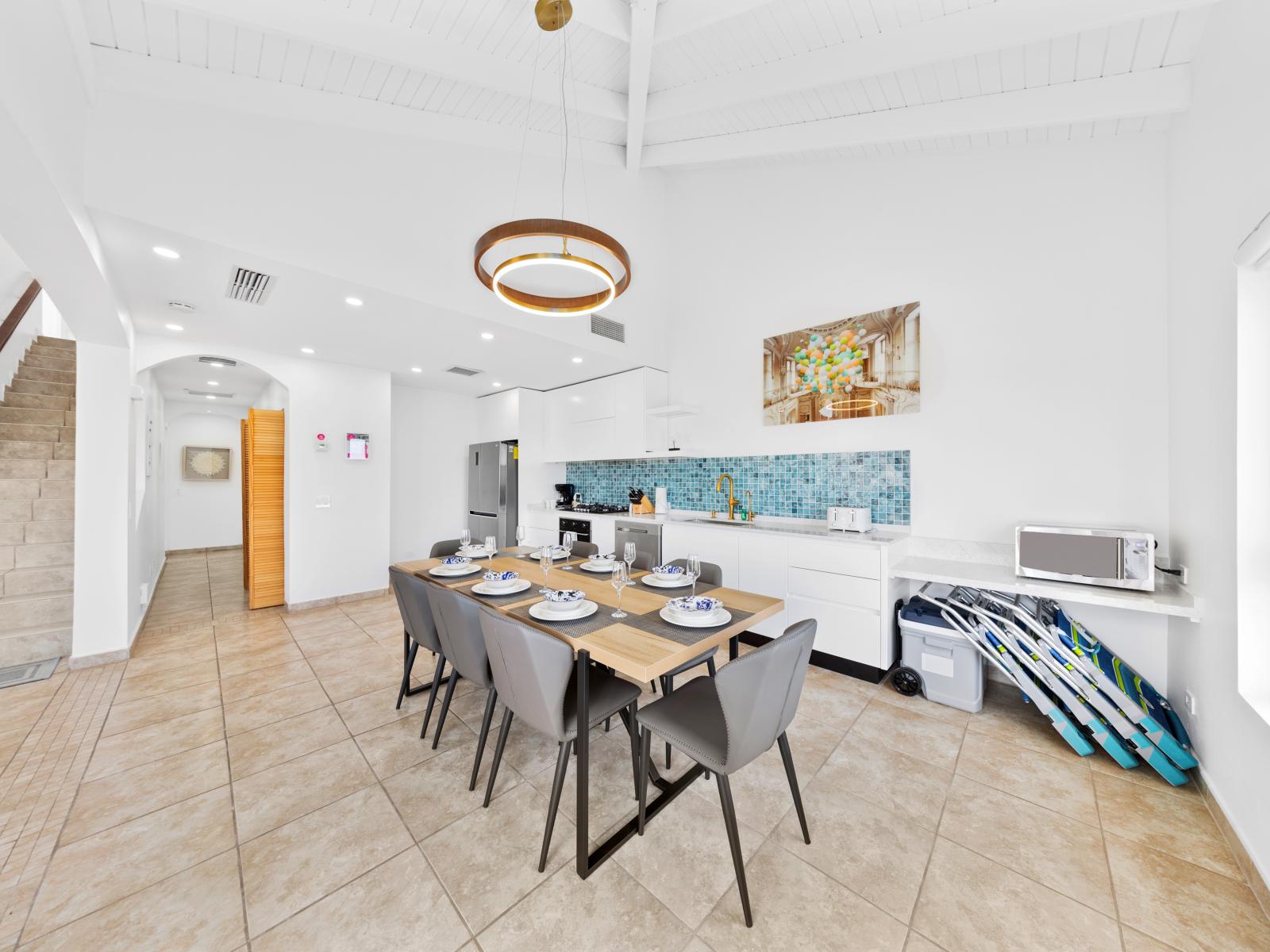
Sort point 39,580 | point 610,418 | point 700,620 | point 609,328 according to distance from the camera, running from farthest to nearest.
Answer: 1. point 610,418
2. point 609,328
3. point 39,580
4. point 700,620

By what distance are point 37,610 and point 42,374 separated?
2.61 metres

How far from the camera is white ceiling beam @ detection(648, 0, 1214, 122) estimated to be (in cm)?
198

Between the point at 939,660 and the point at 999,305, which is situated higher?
the point at 999,305

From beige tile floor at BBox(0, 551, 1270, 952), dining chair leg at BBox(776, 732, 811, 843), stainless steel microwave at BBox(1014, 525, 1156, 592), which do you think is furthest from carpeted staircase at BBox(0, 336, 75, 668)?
stainless steel microwave at BBox(1014, 525, 1156, 592)

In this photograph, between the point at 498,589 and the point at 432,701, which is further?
the point at 432,701

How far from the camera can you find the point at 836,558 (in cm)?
311

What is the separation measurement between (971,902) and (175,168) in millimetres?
4354

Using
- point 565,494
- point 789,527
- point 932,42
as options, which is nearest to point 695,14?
point 932,42

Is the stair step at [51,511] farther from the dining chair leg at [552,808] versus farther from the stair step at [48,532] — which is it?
the dining chair leg at [552,808]

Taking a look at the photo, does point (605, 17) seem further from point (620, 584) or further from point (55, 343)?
point (55, 343)

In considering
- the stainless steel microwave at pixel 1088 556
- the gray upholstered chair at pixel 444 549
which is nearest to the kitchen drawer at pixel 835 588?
the stainless steel microwave at pixel 1088 556

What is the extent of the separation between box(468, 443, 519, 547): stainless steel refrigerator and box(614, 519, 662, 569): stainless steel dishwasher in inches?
67.9

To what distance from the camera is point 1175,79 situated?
221 centimetres

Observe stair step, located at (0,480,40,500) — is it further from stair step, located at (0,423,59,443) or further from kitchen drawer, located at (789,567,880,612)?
kitchen drawer, located at (789,567,880,612)
